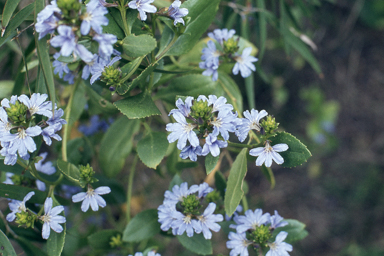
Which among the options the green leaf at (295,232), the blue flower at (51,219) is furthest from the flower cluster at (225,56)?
the blue flower at (51,219)

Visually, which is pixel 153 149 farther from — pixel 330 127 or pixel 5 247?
pixel 330 127

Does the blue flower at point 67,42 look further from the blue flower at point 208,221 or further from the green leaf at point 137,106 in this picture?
the blue flower at point 208,221

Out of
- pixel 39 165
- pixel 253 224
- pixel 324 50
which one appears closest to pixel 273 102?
pixel 324 50

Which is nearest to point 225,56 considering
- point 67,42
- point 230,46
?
point 230,46

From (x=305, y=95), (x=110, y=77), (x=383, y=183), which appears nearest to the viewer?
(x=110, y=77)

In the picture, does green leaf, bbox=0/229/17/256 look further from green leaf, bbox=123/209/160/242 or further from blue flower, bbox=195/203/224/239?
blue flower, bbox=195/203/224/239

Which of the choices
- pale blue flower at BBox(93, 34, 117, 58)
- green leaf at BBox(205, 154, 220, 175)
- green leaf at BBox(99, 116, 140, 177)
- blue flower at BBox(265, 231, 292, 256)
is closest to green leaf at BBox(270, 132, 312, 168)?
green leaf at BBox(205, 154, 220, 175)

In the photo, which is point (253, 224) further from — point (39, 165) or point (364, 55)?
point (364, 55)
